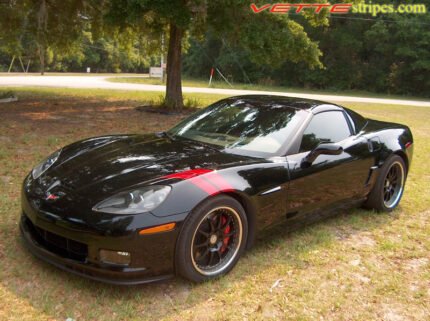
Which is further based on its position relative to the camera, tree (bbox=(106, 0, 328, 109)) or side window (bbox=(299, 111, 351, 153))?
tree (bbox=(106, 0, 328, 109))

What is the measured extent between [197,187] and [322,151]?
4.29ft

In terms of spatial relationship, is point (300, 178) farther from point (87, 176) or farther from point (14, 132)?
point (14, 132)

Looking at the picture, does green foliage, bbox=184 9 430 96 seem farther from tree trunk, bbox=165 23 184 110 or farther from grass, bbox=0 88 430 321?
grass, bbox=0 88 430 321

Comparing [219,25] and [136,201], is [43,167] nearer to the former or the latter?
[136,201]

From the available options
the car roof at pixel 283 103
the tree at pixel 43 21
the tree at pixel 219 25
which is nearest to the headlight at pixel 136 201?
the car roof at pixel 283 103

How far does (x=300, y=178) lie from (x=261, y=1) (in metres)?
7.60

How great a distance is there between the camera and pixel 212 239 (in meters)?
3.21

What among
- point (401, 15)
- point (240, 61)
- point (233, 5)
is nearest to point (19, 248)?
point (233, 5)

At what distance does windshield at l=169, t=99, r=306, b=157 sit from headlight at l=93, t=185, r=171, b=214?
99 cm

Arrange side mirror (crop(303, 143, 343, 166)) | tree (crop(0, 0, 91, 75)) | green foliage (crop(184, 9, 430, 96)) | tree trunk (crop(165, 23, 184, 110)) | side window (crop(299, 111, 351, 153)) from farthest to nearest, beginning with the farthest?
green foliage (crop(184, 9, 430, 96)), tree trunk (crop(165, 23, 184, 110)), tree (crop(0, 0, 91, 75)), side window (crop(299, 111, 351, 153)), side mirror (crop(303, 143, 343, 166))

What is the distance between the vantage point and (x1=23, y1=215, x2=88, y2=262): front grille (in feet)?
9.46

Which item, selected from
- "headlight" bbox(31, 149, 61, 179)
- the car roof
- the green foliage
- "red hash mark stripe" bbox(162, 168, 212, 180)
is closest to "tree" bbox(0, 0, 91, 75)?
the car roof

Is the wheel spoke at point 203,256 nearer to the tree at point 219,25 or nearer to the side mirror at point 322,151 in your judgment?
the side mirror at point 322,151

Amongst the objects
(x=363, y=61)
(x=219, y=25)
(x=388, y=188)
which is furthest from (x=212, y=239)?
(x=363, y=61)
